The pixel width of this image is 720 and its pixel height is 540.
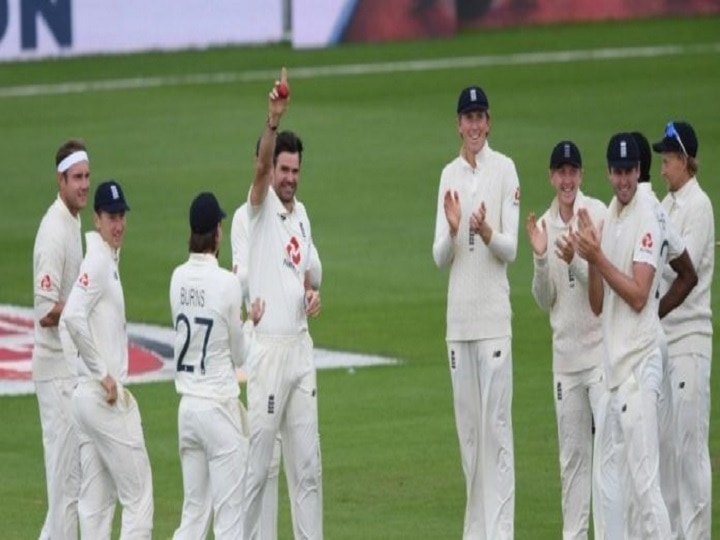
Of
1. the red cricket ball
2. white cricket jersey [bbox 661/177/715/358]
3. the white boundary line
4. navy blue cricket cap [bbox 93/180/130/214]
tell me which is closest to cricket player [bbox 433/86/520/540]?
white cricket jersey [bbox 661/177/715/358]

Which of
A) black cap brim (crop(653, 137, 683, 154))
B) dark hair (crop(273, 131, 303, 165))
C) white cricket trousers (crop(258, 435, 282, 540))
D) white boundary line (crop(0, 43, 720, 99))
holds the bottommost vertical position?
white cricket trousers (crop(258, 435, 282, 540))

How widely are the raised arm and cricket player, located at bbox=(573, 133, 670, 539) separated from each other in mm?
1893

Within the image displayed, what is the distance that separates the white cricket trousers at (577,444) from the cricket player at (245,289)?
5.75 feet

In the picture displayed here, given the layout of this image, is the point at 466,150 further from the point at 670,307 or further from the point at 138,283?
the point at 138,283

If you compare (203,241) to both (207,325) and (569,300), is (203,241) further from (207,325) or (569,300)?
(569,300)

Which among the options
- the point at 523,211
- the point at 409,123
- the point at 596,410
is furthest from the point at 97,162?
the point at 596,410

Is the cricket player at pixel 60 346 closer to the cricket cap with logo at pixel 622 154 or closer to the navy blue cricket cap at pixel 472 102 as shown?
the navy blue cricket cap at pixel 472 102

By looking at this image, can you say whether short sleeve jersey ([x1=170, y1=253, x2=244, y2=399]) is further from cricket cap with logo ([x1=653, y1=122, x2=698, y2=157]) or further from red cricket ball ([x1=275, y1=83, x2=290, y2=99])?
cricket cap with logo ([x1=653, y1=122, x2=698, y2=157])

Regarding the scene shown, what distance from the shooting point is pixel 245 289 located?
1420cm

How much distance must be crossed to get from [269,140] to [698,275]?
289 centimetres

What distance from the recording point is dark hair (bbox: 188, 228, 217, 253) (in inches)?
518

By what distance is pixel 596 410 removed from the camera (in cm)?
1387

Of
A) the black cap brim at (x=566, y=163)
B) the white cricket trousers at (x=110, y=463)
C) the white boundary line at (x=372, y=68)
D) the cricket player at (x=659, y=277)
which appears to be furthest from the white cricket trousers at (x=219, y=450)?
the white boundary line at (x=372, y=68)

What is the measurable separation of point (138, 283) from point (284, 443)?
11029 mm
